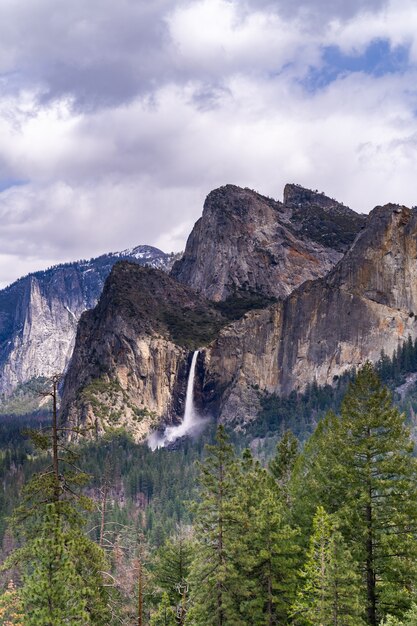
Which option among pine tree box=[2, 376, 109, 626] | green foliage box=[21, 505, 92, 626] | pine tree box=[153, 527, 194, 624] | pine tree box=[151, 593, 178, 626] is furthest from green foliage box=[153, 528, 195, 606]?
green foliage box=[21, 505, 92, 626]

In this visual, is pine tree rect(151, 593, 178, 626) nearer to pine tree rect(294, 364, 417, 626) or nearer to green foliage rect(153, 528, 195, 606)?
green foliage rect(153, 528, 195, 606)

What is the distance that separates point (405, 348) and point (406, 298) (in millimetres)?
22641

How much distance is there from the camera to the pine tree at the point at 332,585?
29094 mm

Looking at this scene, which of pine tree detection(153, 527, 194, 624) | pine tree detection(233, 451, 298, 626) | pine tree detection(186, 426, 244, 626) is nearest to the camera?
pine tree detection(186, 426, 244, 626)

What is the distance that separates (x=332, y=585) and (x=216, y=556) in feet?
24.7

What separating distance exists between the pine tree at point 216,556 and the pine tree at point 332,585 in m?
Result: 4.42

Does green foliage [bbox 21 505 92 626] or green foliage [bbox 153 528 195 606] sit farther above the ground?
green foliage [bbox 21 505 92 626]

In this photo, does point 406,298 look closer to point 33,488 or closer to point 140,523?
point 140,523

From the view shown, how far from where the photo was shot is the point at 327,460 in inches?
1414

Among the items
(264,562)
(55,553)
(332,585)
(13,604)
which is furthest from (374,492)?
(13,604)

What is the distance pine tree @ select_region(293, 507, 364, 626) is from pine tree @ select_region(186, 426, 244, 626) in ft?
14.5

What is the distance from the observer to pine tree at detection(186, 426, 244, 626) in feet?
113

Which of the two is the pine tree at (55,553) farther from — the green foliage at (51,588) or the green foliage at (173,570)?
the green foliage at (173,570)

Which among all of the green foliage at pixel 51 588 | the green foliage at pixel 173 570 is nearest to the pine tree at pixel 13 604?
the green foliage at pixel 51 588
